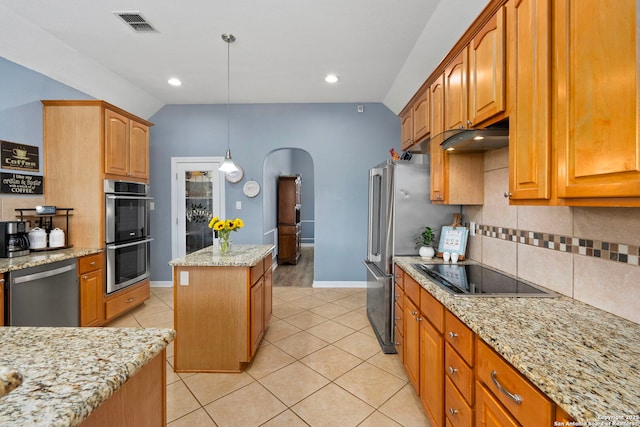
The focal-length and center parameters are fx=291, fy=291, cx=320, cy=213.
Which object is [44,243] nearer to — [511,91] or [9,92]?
[9,92]

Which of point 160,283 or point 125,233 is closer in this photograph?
point 125,233

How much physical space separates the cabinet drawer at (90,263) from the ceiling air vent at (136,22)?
2238 millimetres

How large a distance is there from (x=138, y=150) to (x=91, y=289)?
172 centimetres

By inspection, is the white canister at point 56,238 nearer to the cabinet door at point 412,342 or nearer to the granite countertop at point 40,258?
the granite countertop at point 40,258

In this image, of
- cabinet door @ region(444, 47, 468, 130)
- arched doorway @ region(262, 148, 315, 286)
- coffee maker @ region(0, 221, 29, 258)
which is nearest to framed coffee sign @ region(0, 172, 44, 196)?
coffee maker @ region(0, 221, 29, 258)

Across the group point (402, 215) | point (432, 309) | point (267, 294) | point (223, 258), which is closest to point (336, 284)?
point (267, 294)

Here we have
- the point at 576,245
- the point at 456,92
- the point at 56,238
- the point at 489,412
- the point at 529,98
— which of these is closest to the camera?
the point at 489,412

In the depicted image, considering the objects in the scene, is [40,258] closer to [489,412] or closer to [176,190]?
[176,190]

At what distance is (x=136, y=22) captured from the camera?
259 cm

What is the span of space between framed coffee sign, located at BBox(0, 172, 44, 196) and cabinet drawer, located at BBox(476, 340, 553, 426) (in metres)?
3.91

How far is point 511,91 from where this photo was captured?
1.40 metres

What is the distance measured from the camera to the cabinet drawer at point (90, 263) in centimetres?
283

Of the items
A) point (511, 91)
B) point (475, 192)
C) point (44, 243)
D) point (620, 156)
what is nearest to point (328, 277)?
point (475, 192)

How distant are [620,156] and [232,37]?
304cm
